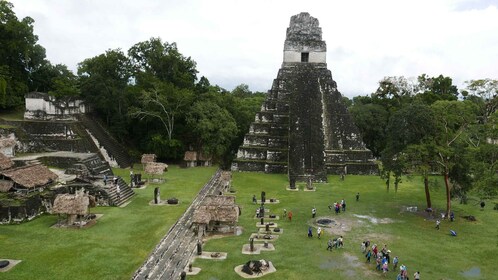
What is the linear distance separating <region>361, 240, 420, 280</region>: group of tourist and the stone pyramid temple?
1602 cm

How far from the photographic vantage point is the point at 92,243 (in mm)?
22156

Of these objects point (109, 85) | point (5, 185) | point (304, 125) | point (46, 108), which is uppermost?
point (109, 85)

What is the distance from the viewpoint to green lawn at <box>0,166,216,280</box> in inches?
739

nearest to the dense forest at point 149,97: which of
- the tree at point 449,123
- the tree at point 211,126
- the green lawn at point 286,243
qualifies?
the tree at point 211,126

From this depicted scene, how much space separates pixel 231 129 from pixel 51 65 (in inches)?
1032

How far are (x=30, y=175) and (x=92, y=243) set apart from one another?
9.47m

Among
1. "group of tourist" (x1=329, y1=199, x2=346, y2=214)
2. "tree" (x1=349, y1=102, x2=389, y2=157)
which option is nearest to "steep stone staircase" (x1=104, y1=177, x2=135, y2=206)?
"group of tourist" (x1=329, y1=199, x2=346, y2=214)

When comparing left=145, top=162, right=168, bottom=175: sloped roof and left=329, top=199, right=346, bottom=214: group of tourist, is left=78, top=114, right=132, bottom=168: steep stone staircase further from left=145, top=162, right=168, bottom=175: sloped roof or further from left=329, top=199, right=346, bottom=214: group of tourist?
left=329, top=199, right=346, bottom=214: group of tourist

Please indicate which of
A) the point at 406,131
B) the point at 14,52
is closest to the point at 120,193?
the point at 406,131

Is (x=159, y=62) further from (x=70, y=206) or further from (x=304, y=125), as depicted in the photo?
(x=70, y=206)

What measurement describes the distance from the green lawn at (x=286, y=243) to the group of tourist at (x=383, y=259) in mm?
390

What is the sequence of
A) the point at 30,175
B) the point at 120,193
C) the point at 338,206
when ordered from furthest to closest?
1. the point at 120,193
2. the point at 338,206
3. the point at 30,175

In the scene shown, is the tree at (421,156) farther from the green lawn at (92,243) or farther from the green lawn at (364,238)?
the green lawn at (92,243)

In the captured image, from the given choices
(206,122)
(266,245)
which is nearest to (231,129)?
(206,122)
